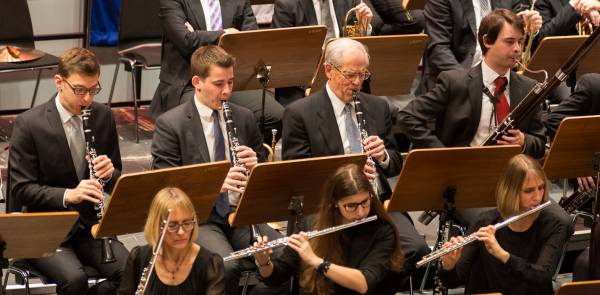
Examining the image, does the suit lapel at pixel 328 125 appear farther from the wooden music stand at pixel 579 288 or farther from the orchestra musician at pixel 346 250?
the wooden music stand at pixel 579 288

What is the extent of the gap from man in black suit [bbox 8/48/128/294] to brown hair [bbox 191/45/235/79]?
445mm

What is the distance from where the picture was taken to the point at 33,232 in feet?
13.7

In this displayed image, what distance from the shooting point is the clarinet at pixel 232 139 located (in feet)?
15.6

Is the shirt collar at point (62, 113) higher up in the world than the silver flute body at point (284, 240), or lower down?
higher up

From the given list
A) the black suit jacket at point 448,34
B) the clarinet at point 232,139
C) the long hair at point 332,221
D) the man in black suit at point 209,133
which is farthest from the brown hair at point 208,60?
the black suit jacket at point 448,34

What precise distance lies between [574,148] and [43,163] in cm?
235

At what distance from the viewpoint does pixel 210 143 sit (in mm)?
4996

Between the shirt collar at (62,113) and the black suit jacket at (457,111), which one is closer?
the shirt collar at (62,113)

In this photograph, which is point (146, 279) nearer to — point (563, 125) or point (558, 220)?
point (558, 220)

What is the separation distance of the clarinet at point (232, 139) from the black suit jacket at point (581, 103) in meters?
1.85

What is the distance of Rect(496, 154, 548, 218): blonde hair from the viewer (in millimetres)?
4391

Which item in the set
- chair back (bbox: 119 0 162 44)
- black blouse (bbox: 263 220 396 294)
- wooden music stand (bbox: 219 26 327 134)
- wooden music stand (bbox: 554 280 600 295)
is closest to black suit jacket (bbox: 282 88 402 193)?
wooden music stand (bbox: 219 26 327 134)

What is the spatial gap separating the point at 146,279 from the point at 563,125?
78.5 inches

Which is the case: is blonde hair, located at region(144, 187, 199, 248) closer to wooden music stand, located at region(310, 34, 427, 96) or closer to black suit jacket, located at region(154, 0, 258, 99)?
wooden music stand, located at region(310, 34, 427, 96)
